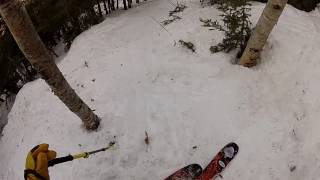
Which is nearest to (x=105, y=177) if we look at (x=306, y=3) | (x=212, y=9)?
(x=212, y=9)

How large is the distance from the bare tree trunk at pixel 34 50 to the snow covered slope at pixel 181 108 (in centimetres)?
77

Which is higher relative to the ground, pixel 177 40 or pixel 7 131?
pixel 177 40

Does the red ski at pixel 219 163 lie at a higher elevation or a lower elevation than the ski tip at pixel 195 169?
higher

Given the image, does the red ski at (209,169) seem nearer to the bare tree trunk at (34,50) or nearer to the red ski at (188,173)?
the red ski at (188,173)

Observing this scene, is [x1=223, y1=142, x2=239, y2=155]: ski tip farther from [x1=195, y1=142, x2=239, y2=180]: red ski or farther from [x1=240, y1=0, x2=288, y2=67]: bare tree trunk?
[x1=240, y1=0, x2=288, y2=67]: bare tree trunk

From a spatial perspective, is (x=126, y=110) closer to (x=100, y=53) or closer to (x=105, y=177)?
(x=105, y=177)

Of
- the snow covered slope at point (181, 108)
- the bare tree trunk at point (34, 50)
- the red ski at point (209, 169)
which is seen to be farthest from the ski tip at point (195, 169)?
the bare tree trunk at point (34, 50)

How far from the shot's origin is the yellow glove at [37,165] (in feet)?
12.9

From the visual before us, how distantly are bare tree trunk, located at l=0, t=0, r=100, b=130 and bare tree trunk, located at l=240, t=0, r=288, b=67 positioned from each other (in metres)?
2.70

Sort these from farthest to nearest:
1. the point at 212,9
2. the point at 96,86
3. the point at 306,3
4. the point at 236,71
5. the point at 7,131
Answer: the point at 306,3, the point at 212,9, the point at 7,131, the point at 96,86, the point at 236,71

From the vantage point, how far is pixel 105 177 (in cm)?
523

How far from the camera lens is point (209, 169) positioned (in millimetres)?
5047

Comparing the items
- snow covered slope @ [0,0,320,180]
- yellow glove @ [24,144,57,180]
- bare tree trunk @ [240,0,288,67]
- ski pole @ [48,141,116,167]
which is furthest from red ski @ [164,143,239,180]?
yellow glove @ [24,144,57,180]

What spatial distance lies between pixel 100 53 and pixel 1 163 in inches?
108
